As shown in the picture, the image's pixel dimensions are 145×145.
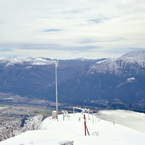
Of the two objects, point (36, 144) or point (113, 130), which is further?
point (113, 130)

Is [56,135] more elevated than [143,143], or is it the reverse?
[56,135]

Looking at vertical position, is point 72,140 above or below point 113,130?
above

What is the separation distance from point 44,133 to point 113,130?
20807mm

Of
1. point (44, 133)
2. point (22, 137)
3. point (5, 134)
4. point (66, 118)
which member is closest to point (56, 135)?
point (44, 133)

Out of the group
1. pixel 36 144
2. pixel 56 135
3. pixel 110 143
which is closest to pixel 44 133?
pixel 56 135

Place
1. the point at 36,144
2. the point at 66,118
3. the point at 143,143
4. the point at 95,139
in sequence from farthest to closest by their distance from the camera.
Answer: the point at 66,118, the point at 143,143, the point at 95,139, the point at 36,144

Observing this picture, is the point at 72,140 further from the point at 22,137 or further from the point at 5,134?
the point at 5,134

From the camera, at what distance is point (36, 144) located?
26.1 metres

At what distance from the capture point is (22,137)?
93.6ft

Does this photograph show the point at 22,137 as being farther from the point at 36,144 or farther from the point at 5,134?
the point at 5,134

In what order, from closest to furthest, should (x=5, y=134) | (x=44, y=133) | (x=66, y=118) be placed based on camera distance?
(x=44, y=133), (x=5, y=134), (x=66, y=118)

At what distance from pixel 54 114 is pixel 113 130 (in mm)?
20864

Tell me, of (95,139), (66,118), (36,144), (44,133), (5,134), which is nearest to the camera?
(36,144)

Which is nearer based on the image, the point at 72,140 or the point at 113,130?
the point at 72,140
